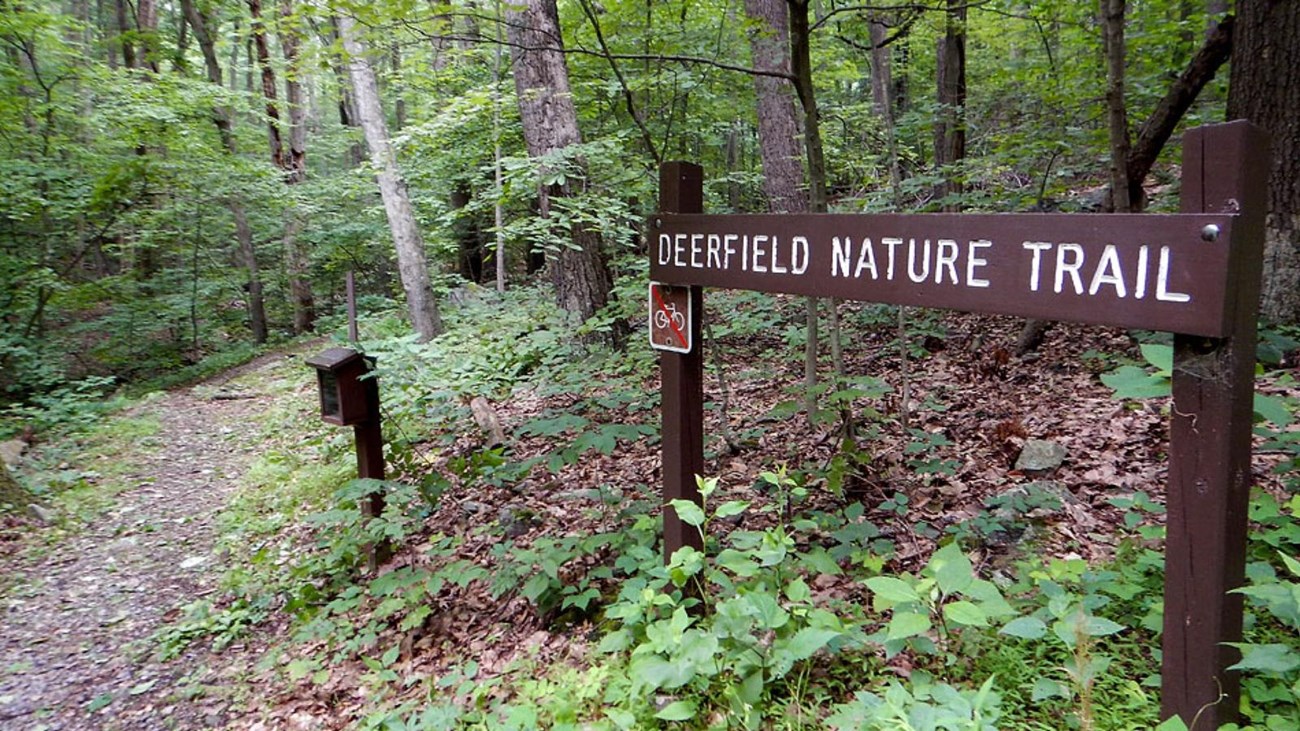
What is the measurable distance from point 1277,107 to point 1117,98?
36.0 inches

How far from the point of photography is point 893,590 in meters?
1.81

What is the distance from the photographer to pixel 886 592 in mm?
1796

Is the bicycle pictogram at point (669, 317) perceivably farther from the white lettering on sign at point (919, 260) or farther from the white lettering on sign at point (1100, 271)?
the white lettering on sign at point (1100, 271)

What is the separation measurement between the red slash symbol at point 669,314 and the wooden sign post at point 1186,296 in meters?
0.87

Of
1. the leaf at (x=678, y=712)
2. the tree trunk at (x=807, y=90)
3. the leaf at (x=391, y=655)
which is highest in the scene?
the tree trunk at (x=807, y=90)

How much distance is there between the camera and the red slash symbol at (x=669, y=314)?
8.75 ft

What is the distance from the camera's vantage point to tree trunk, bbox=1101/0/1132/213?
4191 millimetres

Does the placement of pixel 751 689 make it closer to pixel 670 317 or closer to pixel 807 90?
pixel 670 317

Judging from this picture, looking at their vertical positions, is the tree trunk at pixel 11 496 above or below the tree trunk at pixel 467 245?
below

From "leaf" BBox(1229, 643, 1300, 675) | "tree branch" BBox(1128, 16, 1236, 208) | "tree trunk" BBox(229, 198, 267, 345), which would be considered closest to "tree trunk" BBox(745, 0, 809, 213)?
"tree branch" BBox(1128, 16, 1236, 208)

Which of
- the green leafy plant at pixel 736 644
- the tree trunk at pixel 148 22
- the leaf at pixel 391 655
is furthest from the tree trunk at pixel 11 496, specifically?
the tree trunk at pixel 148 22

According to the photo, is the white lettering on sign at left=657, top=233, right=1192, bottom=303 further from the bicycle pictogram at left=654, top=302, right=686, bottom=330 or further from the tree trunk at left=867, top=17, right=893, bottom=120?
the tree trunk at left=867, top=17, right=893, bottom=120

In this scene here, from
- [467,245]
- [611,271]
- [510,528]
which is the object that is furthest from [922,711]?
[467,245]

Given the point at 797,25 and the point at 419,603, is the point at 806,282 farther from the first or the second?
the point at 419,603
